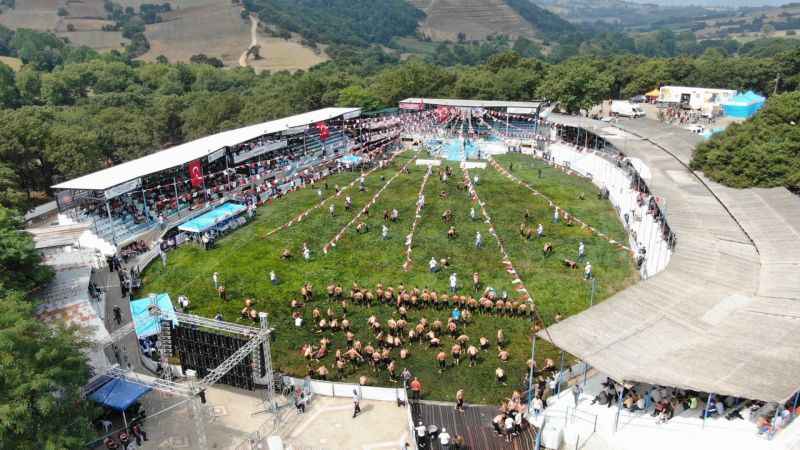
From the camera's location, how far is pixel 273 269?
3347cm

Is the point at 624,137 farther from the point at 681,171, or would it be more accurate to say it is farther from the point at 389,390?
the point at 389,390

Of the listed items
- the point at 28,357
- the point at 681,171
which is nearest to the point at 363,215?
the point at 681,171

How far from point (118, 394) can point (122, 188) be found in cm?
1935

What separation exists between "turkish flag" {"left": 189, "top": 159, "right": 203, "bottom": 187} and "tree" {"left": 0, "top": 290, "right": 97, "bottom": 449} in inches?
928

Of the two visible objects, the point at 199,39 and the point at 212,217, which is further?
the point at 199,39

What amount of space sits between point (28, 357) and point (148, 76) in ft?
317

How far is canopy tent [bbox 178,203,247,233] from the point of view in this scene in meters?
37.7

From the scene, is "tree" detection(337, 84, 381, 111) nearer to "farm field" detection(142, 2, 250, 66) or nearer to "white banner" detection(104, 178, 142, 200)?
"white banner" detection(104, 178, 142, 200)

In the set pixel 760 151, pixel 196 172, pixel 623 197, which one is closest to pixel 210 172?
pixel 196 172

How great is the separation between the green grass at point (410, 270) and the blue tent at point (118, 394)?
591 centimetres

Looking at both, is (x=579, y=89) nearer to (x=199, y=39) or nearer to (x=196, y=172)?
(x=196, y=172)

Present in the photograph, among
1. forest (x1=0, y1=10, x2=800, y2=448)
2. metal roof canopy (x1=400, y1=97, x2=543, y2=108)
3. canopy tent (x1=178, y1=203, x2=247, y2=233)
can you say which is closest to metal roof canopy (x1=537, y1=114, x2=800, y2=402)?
forest (x1=0, y1=10, x2=800, y2=448)

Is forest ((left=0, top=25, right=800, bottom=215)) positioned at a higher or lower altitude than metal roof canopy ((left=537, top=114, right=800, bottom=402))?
higher

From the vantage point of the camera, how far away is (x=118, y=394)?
68.2 feet
